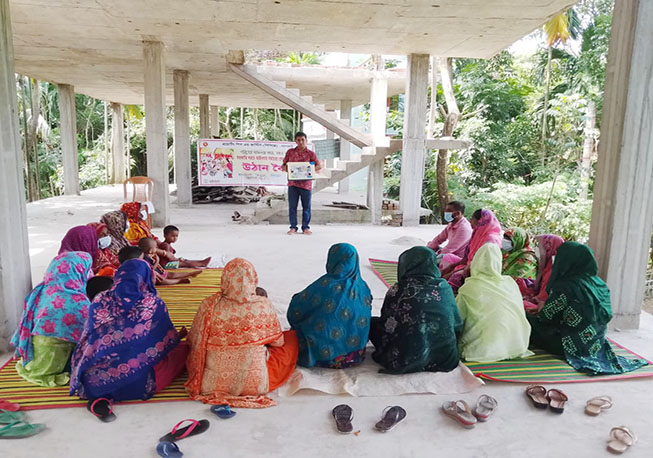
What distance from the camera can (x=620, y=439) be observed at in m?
2.63

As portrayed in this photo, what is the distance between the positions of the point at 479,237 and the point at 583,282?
1.53 m

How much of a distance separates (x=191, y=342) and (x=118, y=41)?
7570mm

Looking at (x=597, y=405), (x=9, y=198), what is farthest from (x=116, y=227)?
(x=597, y=405)

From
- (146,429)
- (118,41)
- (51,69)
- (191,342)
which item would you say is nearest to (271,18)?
(118,41)

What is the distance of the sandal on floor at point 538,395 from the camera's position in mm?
2987

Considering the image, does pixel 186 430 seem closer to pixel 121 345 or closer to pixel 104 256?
pixel 121 345

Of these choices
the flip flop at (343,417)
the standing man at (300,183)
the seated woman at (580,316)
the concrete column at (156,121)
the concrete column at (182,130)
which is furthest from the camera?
the concrete column at (182,130)

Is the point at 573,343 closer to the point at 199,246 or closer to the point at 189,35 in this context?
the point at 199,246

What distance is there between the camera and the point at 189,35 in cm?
823

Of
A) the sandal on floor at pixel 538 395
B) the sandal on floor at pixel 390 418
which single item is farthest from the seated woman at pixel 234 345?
the sandal on floor at pixel 538 395

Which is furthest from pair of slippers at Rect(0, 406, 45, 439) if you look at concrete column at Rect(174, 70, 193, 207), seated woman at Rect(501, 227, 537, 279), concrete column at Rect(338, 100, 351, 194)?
concrete column at Rect(338, 100, 351, 194)

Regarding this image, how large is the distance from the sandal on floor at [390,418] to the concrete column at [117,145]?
1838 centimetres

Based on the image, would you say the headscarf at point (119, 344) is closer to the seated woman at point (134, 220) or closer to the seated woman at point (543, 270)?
the seated woman at point (134, 220)

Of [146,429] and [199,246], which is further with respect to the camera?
[199,246]
